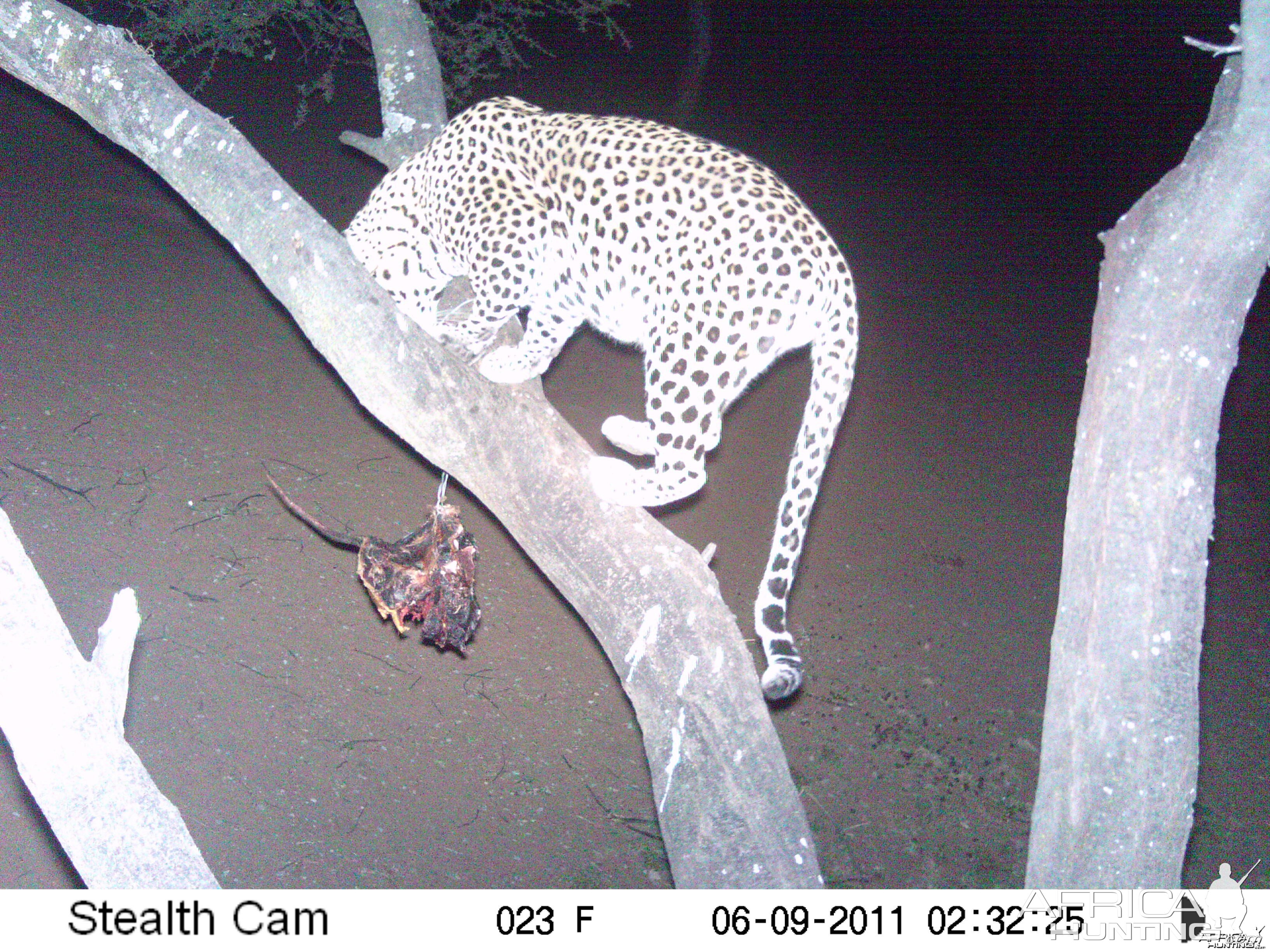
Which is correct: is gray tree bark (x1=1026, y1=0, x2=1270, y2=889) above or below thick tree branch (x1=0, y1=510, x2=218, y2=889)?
above

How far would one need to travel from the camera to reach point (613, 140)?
116 inches

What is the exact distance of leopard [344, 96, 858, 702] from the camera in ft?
8.73

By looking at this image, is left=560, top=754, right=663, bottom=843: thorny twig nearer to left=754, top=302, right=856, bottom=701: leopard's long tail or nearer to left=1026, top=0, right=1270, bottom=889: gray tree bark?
left=754, top=302, right=856, bottom=701: leopard's long tail

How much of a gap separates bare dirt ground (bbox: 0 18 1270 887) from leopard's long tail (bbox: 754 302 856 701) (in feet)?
6.15

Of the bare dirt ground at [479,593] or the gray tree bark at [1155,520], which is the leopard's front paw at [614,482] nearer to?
the gray tree bark at [1155,520]

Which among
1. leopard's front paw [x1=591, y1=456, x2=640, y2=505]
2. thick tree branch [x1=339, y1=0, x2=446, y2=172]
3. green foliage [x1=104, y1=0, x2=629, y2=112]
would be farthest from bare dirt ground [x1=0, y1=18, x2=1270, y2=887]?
leopard's front paw [x1=591, y1=456, x2=640, y2=505]

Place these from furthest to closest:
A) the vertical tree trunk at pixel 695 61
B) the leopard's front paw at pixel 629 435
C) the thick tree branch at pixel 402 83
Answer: the vertical tree trunk at pixel 695 61
the thick tree branch at pixel 402 83
the leopard's front paw at pixel 629 435

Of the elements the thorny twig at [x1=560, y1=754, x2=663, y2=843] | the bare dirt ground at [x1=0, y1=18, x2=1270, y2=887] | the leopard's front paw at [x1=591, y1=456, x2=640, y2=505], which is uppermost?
→ the leopard's front paw at [x1=591, y1=456, x2=640, y2=505]

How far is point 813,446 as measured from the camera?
2.82m

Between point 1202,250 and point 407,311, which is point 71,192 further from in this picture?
point 1202,250

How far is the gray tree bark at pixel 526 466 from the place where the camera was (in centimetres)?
248
